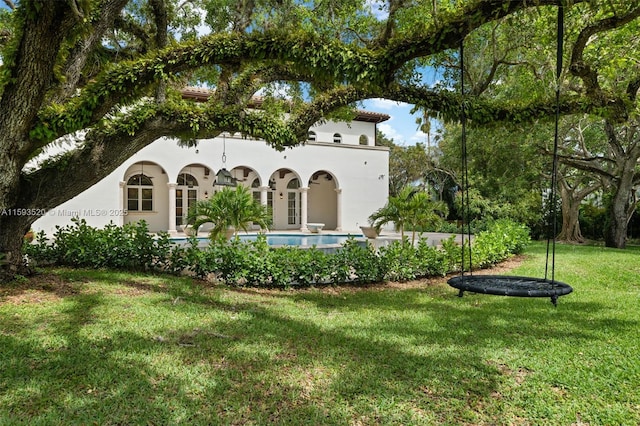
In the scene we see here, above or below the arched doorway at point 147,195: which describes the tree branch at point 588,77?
above

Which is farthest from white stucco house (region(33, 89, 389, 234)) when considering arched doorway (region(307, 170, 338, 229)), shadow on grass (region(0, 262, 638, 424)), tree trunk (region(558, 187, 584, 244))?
shadow on grass (region(0, 262, 638, 424))

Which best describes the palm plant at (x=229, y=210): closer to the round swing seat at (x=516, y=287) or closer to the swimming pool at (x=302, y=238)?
the round swing seat at (x=516, y=287)

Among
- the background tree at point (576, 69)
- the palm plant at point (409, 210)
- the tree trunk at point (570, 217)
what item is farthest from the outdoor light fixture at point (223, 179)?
the tree trunk at point (570, 217)

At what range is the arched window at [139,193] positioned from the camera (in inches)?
819

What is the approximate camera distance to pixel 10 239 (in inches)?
267

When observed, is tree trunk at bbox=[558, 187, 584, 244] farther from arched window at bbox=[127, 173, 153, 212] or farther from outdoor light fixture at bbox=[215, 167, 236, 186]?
arched window at bbox=[127, 173, 153, 212]

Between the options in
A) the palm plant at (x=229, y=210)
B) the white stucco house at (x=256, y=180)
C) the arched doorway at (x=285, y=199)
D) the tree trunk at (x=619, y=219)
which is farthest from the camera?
the arched doorway at (x=285, y=199)

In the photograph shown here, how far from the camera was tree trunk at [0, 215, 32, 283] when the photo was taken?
6645mm

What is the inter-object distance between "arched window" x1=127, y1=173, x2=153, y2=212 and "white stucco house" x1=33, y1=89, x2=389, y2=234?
0.15 feet

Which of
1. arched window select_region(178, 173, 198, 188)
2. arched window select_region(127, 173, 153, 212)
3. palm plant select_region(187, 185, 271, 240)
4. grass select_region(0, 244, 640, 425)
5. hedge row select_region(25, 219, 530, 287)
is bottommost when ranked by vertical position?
grass select_region(0, 244, 640, 425)

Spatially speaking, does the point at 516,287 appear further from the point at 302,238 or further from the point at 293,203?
the point at 293,203

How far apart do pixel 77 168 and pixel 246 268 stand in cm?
340

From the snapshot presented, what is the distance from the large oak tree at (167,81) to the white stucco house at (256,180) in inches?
400

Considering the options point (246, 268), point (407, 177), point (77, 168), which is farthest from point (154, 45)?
point (407, 177)
